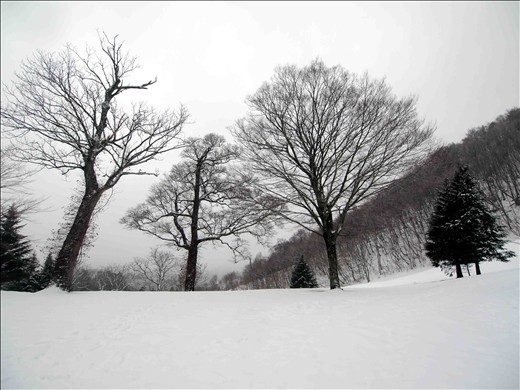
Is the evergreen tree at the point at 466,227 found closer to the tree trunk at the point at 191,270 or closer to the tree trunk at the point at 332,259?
the tree trunk at the point at 332,259

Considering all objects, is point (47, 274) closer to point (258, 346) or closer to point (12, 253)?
point (12, 253)

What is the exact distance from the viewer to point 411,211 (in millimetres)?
40156

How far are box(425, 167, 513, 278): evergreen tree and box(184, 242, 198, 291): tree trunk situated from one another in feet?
59.2

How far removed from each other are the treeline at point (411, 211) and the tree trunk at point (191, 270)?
5.41 meters

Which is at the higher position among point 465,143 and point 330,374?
point 465,143

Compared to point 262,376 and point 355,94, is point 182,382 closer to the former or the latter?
point 262,376

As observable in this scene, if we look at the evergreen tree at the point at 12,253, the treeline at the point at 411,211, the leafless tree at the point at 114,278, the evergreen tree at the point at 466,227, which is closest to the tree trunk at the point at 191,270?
the treeline at the point at 411,211

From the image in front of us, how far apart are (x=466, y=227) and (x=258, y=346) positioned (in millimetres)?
19131

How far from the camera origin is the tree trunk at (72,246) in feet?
18.0

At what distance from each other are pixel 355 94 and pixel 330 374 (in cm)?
936

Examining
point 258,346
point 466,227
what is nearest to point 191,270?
point 258,346

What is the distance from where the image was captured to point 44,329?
6.75 ft

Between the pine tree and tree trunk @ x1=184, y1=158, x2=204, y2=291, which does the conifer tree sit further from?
the pine tree

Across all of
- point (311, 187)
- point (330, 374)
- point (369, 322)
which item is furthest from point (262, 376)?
point (311, 187)
